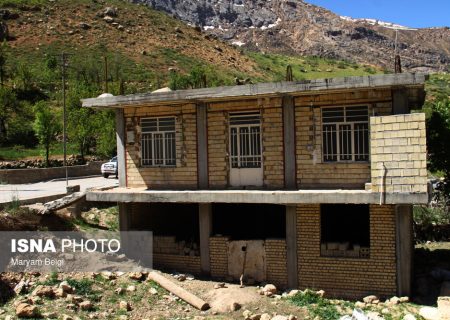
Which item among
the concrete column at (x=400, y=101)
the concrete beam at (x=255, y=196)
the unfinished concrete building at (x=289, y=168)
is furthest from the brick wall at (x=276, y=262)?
the concrete column at (x=400, y=101)

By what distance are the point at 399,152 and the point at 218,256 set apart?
5631mm

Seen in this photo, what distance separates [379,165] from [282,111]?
2896 mm

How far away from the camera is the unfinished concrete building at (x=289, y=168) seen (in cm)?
1169

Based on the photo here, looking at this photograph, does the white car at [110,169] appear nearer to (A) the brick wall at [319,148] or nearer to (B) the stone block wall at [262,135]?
(B) the stone block wall at [262,135]

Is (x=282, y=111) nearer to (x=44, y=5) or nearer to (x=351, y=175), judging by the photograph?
(x=351, y=175)

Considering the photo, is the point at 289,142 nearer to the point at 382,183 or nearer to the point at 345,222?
the point at 382,183

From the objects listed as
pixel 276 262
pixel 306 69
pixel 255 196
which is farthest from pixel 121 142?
pixel 306 69

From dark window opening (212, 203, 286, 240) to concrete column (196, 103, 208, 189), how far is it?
9.92ft

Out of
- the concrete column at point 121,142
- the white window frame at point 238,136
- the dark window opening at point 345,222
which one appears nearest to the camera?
the white window frame at point 238,136

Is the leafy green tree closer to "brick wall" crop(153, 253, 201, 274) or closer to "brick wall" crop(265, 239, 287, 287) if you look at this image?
"brick wall" crop(153, 253, 201, 274)

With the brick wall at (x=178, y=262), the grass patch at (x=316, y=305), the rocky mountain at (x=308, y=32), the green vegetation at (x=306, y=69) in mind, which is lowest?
the grass patch at (x=316, y=305)

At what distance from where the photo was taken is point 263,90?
41.4ft

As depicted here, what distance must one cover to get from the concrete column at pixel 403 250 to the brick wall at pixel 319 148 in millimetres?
1144

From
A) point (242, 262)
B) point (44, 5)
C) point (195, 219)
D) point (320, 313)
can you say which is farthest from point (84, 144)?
point (44, 5)
